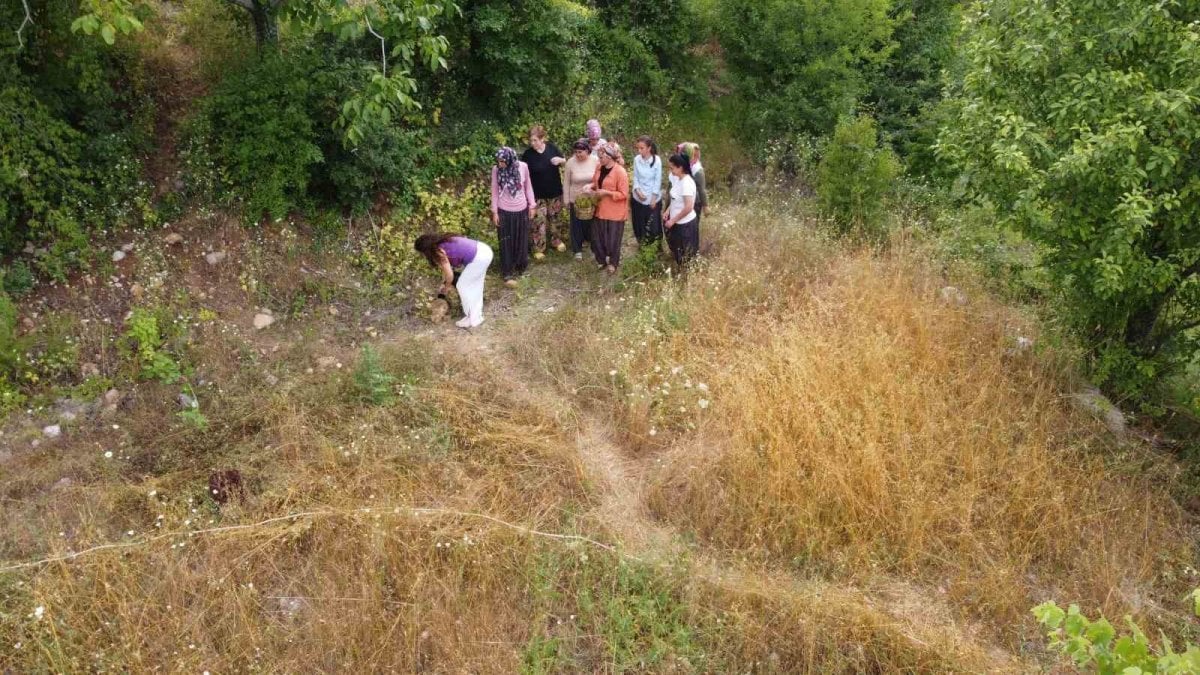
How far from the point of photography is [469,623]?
4305mm

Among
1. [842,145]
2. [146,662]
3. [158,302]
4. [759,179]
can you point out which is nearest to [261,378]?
[158,302]

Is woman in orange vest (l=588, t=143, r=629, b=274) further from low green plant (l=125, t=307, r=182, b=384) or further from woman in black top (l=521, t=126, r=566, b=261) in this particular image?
low green plant (l=125, t=307, r=182, b=384)

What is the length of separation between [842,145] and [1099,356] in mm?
3533

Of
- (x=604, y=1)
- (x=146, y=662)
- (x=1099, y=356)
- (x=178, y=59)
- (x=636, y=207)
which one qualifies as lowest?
(x=146, y=662)

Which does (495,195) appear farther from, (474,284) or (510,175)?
(474,284)

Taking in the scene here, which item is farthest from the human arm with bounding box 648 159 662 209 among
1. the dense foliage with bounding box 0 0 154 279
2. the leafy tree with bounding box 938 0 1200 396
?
the dense foliage with bounding box 0 0 154 279

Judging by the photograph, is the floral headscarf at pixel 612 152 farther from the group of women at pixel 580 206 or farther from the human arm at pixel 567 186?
the human arm at pixel 567 186

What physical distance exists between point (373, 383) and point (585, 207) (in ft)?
10.5

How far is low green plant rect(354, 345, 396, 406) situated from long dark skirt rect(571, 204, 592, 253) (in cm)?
301

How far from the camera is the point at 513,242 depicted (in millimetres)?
7996

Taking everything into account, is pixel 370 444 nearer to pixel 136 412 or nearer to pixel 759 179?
pixel 136 412

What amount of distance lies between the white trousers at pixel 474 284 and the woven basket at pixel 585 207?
1.36 metres

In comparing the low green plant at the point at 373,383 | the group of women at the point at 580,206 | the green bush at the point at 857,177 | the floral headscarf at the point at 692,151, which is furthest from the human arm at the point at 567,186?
the green bush at the point at 857,177

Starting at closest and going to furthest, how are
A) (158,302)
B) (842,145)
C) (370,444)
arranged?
(370,444), (158,302), (842,145)
